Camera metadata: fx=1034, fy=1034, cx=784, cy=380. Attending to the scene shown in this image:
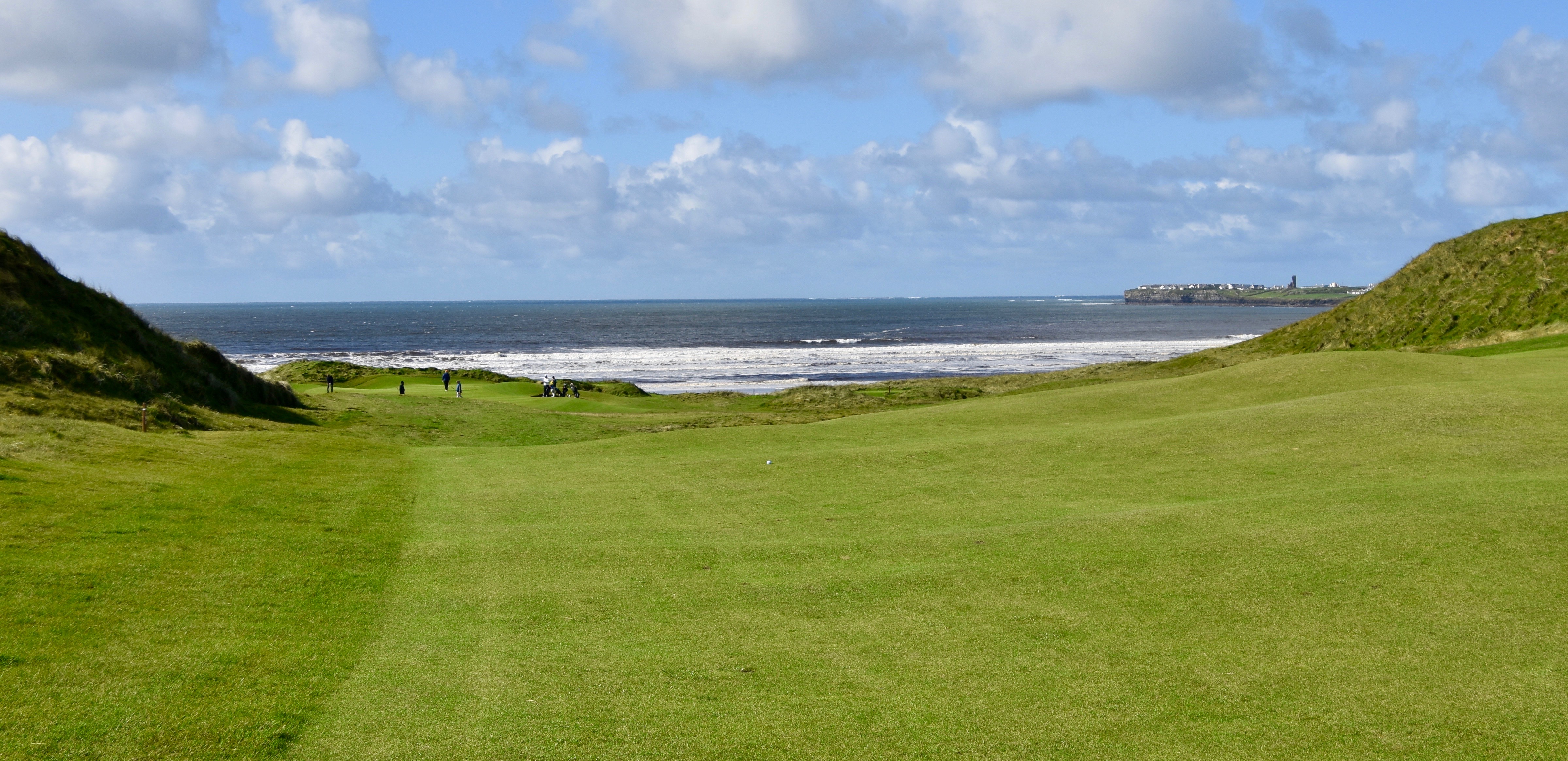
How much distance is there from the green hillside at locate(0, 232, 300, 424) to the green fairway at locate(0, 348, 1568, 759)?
21.5 ft

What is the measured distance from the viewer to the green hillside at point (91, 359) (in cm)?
2462

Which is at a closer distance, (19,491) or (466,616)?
(466,616)

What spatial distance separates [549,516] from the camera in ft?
49.3

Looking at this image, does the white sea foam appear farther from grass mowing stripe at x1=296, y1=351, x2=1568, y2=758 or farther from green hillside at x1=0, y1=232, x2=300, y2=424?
grass mowing stripe at x1=296, y1=351, x2=1568, y2=758

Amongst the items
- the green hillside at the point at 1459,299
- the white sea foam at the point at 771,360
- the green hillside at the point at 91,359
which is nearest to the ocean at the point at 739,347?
the white sea foam at the point at 771,360

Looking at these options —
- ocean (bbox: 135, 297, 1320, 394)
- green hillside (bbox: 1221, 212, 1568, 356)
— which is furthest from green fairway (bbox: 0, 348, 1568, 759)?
ocean (bbox: 135, 297, 1320, 394)

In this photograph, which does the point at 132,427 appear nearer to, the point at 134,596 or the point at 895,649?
the point at 134,596

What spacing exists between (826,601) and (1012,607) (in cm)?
183

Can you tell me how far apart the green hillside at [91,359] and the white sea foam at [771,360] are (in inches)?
1221

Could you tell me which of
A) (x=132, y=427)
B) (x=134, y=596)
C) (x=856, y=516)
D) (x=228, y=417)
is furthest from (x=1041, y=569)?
(x=228, y=417)

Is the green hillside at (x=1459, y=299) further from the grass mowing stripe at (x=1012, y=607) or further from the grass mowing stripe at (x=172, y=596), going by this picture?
the grass mowing stripe at (x=172, y=596)

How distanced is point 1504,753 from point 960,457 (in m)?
12.2

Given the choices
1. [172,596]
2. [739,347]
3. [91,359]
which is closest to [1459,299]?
[91,359]

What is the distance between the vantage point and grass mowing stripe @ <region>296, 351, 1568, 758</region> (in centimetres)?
714
